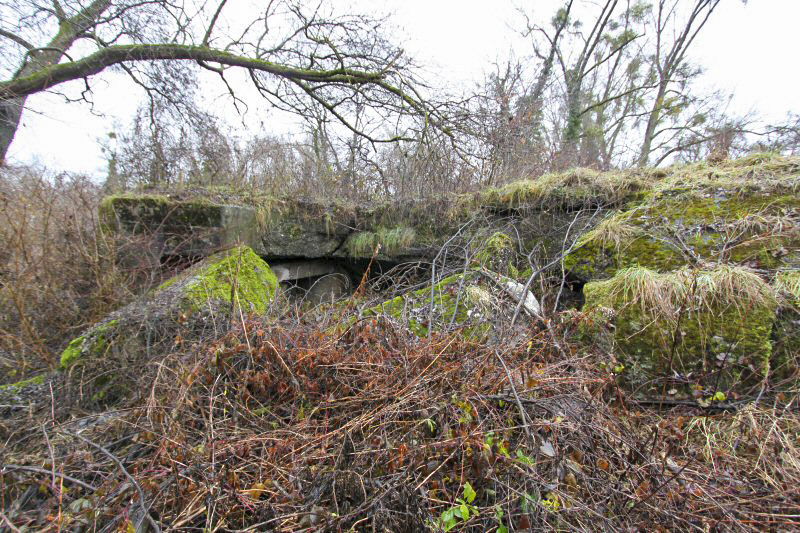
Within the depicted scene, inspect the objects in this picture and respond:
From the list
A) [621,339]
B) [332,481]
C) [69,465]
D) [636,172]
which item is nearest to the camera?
[332,481]

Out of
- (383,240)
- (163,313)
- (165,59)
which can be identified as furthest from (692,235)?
(165,59)

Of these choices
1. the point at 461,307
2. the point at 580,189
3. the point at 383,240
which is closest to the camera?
the point at 461,307

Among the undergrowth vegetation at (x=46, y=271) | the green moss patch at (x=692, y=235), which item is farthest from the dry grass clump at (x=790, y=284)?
the undergrowth vegetation at (x=46, y=271)

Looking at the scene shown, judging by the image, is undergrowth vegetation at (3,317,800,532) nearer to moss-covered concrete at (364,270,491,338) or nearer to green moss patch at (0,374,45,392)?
moss-covered concrete at (364,270,491,338)

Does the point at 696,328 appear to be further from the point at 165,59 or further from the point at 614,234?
the point at 165,59

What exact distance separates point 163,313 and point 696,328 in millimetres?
3786

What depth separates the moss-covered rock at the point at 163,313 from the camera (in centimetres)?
244

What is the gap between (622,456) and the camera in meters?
1.54

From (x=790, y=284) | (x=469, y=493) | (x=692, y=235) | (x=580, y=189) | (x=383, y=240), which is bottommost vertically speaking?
(x=469, y=493)

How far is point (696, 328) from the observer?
232 centimetres

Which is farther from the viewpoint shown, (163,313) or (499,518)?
(163,313)

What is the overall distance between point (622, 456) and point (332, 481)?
4.16 feet

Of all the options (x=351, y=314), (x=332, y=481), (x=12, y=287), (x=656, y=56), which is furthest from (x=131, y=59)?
(x=656, y=56)

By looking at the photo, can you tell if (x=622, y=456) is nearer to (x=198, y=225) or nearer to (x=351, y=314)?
(x=351, y=314)
